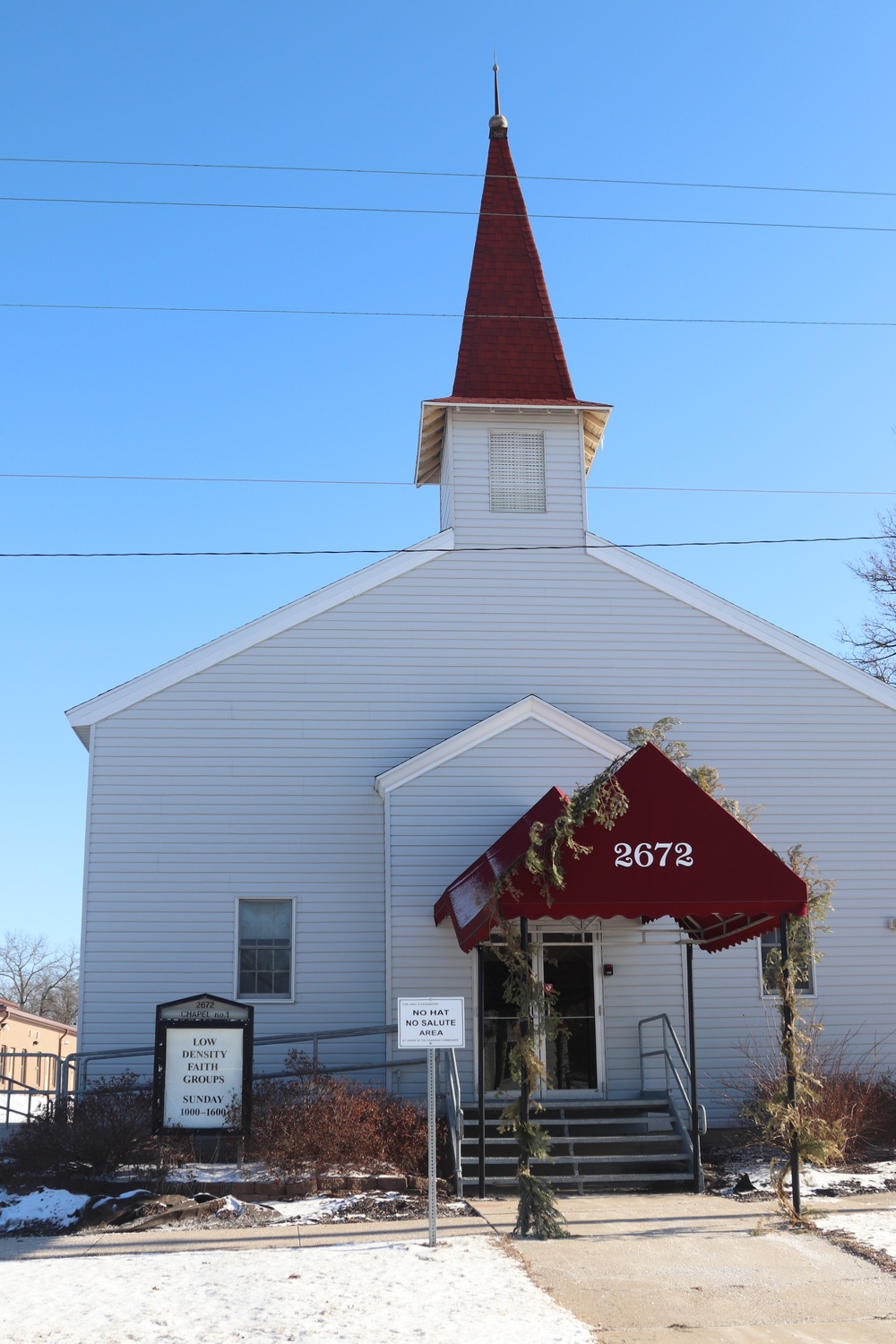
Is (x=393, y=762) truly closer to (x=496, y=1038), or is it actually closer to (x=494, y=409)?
(x=496, y=1038)

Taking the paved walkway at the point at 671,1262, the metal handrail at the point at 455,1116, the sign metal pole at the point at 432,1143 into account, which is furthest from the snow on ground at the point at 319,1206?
the sign metal pole at the point at 432,1143

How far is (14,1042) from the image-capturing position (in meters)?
49.2

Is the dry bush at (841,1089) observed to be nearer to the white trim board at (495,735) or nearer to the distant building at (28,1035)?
the white trim board at (495,735)

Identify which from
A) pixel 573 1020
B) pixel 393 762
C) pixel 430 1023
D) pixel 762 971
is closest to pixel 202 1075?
pixel 430 1023

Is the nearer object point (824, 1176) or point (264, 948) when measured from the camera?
point (824, 1176)

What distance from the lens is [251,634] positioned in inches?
733

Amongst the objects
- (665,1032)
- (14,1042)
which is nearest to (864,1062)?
(665,1032)

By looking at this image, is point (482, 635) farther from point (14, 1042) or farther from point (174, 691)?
point (14, 1042)

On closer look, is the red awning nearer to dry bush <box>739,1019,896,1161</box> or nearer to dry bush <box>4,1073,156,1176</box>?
dry bush <box>739,1019,896,1161</box>

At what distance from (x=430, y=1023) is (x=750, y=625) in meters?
10.2

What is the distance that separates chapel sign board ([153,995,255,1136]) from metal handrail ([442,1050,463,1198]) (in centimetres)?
220

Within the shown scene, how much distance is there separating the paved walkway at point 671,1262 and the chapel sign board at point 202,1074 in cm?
161

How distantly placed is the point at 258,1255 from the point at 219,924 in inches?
291

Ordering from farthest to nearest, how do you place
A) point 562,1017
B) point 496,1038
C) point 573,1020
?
point 573,1020, point 496,1038, point 562,1017
